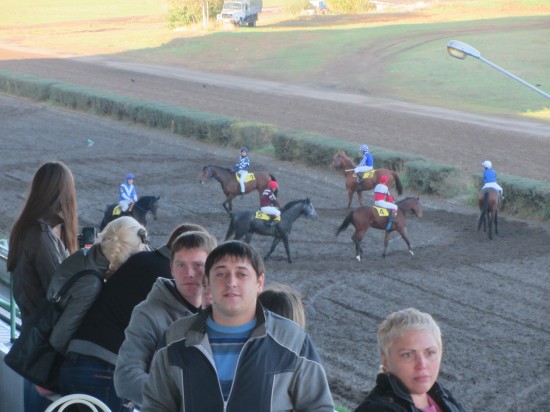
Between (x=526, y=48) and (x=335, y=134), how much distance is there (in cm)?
2095

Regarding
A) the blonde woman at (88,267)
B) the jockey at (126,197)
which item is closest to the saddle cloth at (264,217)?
the jockey at (126,197)

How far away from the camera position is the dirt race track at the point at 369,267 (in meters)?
8.56

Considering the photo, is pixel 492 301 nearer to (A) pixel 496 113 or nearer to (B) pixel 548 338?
(B) pixel 548 338

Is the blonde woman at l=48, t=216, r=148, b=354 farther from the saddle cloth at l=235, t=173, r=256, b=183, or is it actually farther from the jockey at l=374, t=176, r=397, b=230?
the saddle cloth at l=235, t=173, r=256, b=183

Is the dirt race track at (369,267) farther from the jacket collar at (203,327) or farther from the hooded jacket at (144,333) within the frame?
the jacket collar at (203,327)

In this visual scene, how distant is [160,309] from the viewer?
352cm

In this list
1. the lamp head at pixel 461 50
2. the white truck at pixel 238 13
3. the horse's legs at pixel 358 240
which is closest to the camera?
the horse's legs at pixel 358 240

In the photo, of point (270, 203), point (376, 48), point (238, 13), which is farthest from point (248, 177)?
point (238, 13)

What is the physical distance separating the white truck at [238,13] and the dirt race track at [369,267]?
35651 mm

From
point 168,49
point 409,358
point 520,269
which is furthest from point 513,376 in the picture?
point 168,49

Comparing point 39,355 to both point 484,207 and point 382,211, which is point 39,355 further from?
point 484,207

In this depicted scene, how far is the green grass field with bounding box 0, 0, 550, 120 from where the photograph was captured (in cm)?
3375

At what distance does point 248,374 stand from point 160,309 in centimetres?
72

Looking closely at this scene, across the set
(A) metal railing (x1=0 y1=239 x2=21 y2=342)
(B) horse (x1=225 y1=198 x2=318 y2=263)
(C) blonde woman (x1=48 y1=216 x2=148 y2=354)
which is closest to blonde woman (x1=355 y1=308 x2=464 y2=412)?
(C) blonde woman (x1=48 y1=216 x2=148 y2=354)
